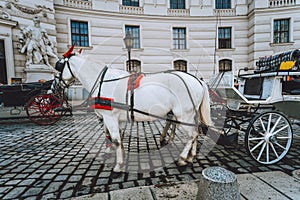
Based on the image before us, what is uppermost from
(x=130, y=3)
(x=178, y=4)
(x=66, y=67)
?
(x=178, y=4)

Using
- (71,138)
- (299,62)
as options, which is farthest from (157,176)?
(299,62)

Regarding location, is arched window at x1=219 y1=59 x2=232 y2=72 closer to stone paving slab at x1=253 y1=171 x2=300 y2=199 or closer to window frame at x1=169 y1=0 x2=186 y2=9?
window frame at x1=169 y1=0 x2=186 y2=9

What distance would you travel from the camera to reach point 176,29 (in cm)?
1667

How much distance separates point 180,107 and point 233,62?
646 inches

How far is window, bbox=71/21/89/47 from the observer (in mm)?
14445

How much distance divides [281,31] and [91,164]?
65.8 feet

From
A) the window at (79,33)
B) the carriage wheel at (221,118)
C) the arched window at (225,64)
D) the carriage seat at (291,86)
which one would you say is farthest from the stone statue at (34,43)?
the arched window at (225,64)

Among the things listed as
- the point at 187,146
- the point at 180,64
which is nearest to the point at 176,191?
the point at 187,146

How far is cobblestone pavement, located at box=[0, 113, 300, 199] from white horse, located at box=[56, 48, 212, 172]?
327 millimetres

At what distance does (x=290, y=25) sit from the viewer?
15680 millimetres

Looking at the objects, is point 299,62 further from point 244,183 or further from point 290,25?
point 290,25

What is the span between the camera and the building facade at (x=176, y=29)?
14.1m

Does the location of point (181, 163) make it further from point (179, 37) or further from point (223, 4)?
point (223, 4)

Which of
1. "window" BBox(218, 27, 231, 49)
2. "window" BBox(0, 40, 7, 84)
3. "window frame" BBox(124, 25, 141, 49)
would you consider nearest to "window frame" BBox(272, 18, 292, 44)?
"window" BBox(218, 27, 231, 49)
